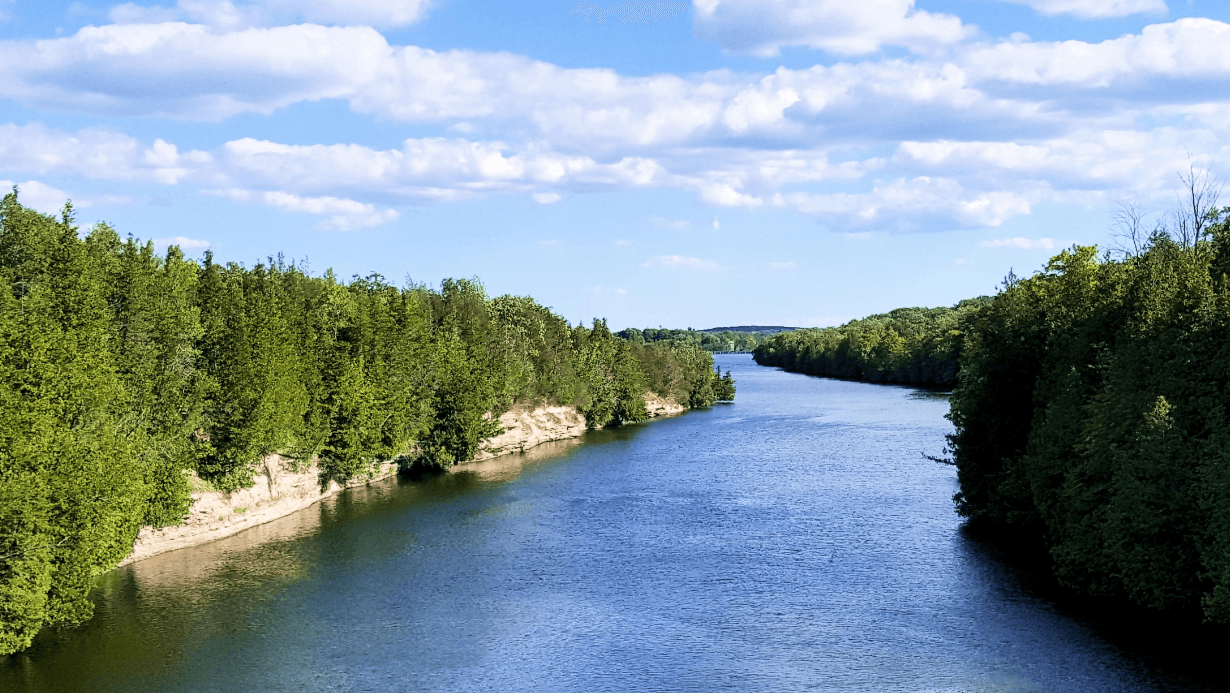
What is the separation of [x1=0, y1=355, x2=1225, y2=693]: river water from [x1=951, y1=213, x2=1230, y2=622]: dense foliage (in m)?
3.39

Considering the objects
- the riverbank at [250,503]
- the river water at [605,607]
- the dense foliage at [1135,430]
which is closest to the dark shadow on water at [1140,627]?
the river water at [605,607]

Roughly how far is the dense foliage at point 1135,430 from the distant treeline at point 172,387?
50.8m

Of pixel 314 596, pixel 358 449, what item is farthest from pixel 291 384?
pixel 314 596

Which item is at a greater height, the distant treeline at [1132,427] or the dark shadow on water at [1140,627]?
the distant treeline at [1132,427]

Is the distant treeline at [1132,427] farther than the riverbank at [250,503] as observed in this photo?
No

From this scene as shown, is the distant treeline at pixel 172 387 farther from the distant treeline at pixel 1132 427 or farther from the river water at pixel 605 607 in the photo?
the distant treeline at pixel 1132 427

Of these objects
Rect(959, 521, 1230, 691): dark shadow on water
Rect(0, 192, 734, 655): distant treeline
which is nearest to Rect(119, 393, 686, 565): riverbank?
Rect(0, 192, 734, 655): distant treeline

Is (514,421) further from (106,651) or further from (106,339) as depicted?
(106,651)

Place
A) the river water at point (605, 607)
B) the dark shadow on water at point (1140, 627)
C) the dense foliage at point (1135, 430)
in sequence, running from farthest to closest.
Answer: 1. the dense foliage at point (1135, 430)
2. the river water at point (605, 607)
3. the dark shadow on water at point (1140, 627)

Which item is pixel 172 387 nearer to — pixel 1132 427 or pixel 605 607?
pixel 605 607

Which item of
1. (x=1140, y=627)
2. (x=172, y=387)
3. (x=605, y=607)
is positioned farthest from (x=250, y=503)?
(x=1140, y=627)

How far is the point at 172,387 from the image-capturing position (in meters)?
61.8

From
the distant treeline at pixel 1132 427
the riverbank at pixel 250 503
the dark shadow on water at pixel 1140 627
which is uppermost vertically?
the distant treeline at pixel 1132 427

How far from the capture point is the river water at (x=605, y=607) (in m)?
38.3
